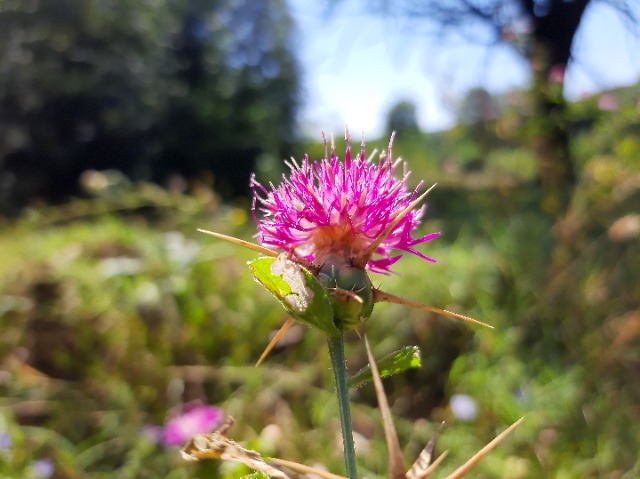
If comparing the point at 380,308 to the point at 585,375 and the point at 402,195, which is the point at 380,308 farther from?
the point at 402,195

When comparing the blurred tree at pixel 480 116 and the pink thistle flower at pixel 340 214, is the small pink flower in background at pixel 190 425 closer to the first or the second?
the pink thistle flower at pixel 340 214

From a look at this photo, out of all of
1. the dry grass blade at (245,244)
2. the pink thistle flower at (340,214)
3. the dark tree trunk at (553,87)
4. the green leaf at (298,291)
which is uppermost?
the dark tree trunk at (553,87)

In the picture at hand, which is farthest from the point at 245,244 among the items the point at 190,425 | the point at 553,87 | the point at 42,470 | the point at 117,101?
the point at 117,101

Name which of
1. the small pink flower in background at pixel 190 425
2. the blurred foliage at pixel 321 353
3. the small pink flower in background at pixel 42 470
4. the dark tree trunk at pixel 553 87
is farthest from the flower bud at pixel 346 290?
the dark tree trunk at pixel 553 87

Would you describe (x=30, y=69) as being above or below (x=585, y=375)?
above

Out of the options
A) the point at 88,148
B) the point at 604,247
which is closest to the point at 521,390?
the point at 604,247

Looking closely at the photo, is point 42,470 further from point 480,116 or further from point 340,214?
point 480,116
